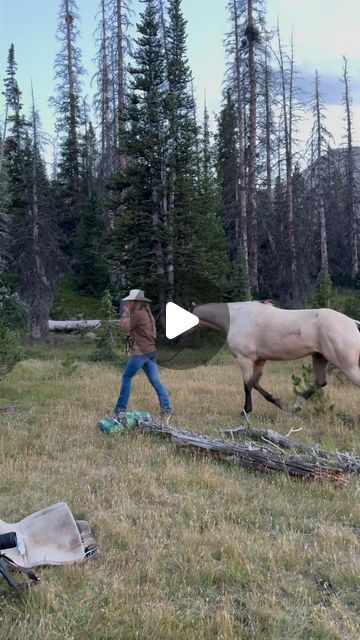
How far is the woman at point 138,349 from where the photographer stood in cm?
796

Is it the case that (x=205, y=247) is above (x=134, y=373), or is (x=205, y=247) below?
above

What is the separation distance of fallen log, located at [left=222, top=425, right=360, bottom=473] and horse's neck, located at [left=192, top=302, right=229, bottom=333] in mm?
2111

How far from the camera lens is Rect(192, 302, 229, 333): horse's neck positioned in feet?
27.3

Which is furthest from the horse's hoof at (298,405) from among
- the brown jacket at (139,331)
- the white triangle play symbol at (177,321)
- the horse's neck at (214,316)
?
the brown jacket at (139,331)

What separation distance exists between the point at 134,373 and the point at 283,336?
2232 mm

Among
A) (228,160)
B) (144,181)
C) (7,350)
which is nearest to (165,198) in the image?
(144,181)

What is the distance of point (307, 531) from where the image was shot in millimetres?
4074

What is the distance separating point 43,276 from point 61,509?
65.1 ft

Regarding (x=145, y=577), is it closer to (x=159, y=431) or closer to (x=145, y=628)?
(x=145, y=628)

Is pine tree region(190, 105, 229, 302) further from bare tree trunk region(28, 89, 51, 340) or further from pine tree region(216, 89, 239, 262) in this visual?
pine tree region(216, 89, 239, 262)

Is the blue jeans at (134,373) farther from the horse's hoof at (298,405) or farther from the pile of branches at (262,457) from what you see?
the horse's hoof at (298,405)

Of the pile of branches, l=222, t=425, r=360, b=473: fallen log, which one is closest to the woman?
the pile of branches

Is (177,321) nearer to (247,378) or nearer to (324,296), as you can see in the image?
(247,378)

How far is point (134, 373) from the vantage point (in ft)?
26.2
